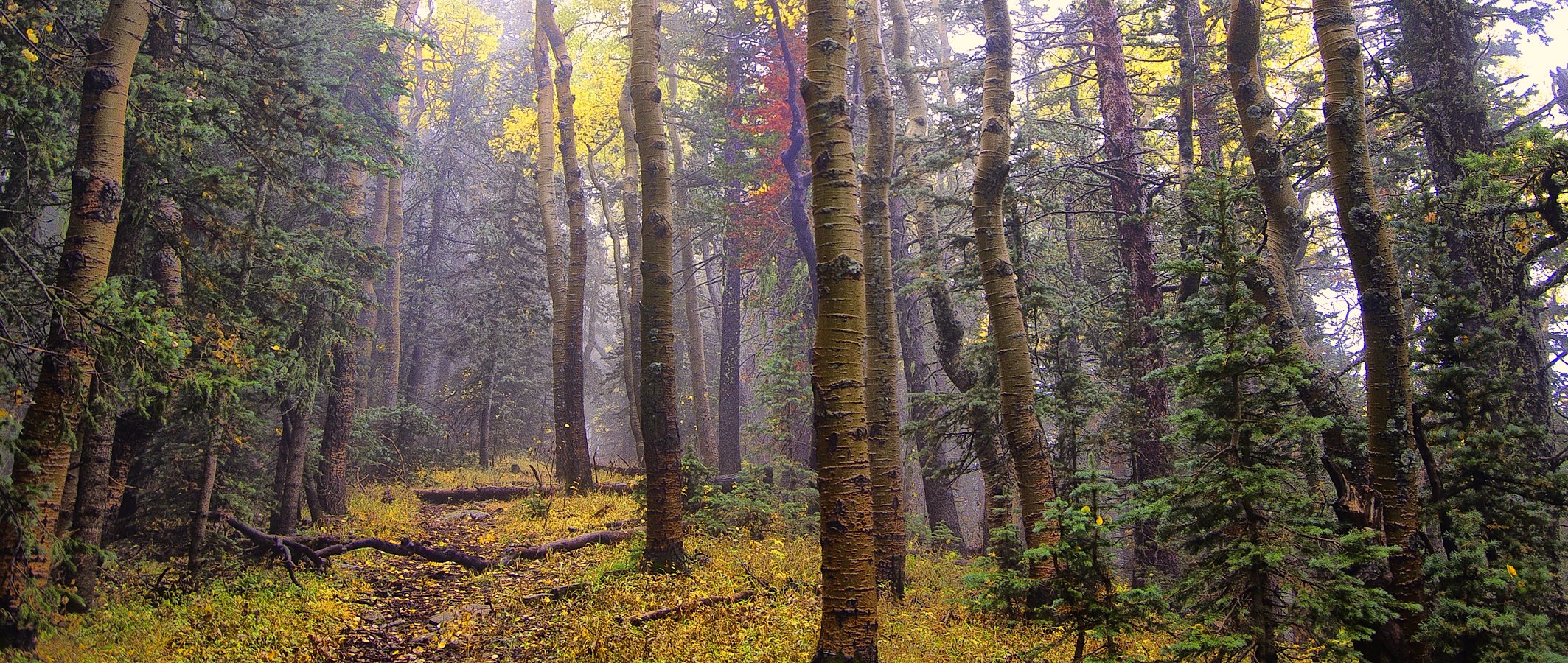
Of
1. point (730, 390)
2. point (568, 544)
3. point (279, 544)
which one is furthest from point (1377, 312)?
point (730, 390)

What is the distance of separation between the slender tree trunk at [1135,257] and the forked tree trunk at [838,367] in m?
5.19

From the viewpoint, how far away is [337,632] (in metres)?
7.64

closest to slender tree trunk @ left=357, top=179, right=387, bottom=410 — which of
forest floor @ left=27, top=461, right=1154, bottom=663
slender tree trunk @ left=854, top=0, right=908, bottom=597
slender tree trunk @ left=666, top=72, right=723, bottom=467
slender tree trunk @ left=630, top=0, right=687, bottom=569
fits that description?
forest floor @ left=27, top=461, right=1154, bottom=663

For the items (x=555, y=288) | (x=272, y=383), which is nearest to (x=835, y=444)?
(x=272, y=383)

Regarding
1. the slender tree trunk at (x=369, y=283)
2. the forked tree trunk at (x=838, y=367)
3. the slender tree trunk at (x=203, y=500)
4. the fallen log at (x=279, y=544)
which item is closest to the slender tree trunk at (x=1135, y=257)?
the forked tree trunk at (x=838, y=367)

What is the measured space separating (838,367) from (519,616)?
198 inches

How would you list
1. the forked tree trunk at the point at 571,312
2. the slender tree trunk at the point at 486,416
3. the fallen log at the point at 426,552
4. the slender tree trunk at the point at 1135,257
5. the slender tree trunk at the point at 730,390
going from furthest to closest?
the slender tree trunk at the point at 486,416 < the slender tree trunk at the point at 730,390 < the forked tree trunk at the point at 571,312 < the fallen log at the point at 426,552 < the slender tree trunk at the point at 1135,257

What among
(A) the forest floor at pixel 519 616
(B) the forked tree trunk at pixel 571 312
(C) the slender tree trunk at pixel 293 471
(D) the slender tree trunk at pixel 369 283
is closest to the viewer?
(A) the forest floor at pixel 519 616

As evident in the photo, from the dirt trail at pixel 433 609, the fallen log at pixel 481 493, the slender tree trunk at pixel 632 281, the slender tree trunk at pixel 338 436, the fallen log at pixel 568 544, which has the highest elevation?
the slender tree trunk at pixel 632 281

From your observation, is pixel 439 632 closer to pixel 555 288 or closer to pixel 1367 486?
pixel 1367 486

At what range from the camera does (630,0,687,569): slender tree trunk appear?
30.7 ft

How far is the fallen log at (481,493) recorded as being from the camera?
17.1 meters

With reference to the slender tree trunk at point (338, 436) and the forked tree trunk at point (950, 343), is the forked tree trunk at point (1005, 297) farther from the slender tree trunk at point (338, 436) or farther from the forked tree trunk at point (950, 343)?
the slender tree trunk at point (338, 436)

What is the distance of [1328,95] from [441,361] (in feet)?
102
